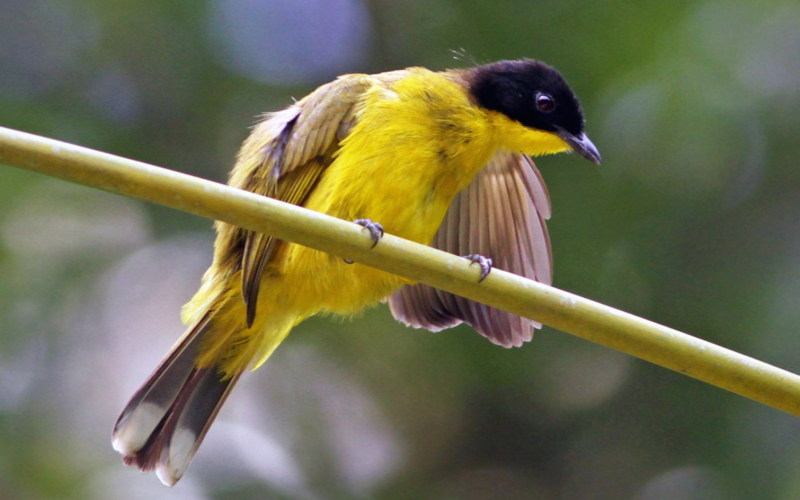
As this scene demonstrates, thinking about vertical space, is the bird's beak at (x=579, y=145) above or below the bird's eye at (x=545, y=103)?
below

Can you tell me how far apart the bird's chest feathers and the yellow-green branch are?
1127 mm

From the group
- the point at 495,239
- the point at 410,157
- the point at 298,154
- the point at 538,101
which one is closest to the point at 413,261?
the point at 410,157

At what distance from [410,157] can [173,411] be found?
1.51m

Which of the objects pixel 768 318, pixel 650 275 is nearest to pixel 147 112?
pixel 650 275

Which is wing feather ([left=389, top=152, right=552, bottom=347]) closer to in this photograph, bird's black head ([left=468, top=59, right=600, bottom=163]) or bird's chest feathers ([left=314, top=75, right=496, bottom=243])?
bird's black head ([left=468, top=59, right=600, bottom=163])

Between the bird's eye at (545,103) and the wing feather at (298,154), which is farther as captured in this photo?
the bird's eye at (545,103)

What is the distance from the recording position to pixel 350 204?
10.5 ft

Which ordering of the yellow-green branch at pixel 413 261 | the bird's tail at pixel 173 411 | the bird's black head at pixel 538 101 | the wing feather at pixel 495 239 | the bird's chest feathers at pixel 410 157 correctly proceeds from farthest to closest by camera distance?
the wing feather at pixel 495 239 → the bird's black head at pixel 538 101 → the bird's tail at pixel 173 411 → the bird's chest feathers at pixel 410 157 → the yellow-green branch at pixel 413 261

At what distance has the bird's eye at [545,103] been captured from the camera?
12.5 ft

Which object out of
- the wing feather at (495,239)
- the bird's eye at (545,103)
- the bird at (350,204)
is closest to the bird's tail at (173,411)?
the bird at (350,204)

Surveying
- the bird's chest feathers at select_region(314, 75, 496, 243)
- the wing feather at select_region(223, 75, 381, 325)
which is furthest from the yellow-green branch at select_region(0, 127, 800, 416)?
the wing feather at select_region(223, 75, 381, 325)

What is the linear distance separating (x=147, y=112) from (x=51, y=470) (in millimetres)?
2176

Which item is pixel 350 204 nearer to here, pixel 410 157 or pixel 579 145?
pixel 410 157

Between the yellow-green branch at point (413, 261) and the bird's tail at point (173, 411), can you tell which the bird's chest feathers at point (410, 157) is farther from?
the yellow-green branch at point (413, 261)
